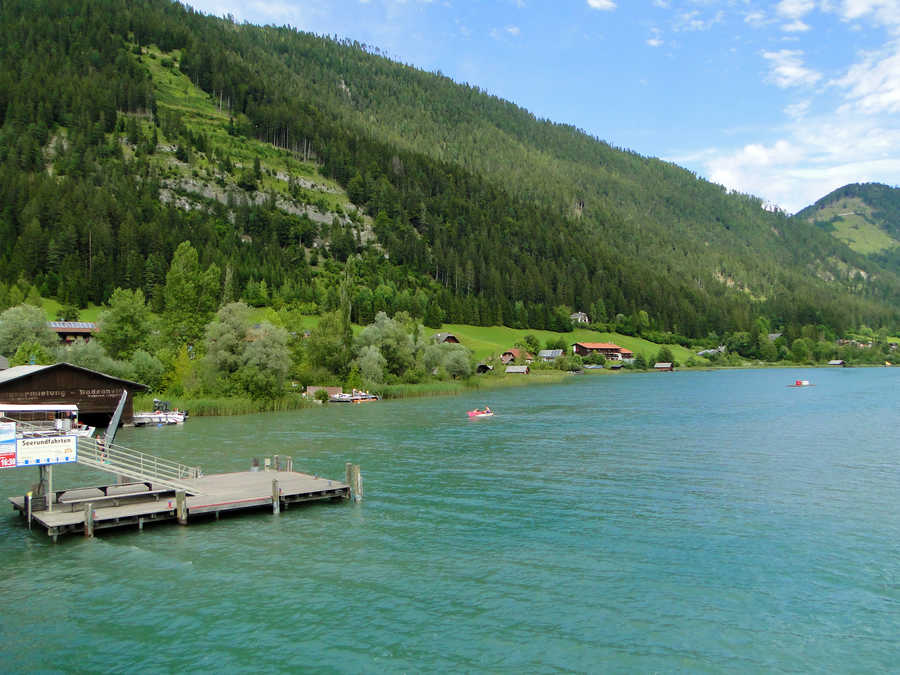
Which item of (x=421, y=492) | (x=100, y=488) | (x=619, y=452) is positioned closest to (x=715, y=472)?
(x=619, y=452)

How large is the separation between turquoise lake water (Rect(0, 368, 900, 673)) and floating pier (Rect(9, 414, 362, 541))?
2.53 ft

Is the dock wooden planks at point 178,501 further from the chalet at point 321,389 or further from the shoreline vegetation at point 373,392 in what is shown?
the chalet at point 321,389

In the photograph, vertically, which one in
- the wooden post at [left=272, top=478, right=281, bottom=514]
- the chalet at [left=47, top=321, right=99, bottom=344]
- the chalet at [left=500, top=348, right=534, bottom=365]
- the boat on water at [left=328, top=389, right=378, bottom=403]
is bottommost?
the wooden post at [left=272, top=478, right=281, bottom=514]

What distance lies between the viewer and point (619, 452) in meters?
54.3

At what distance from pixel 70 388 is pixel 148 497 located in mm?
41422

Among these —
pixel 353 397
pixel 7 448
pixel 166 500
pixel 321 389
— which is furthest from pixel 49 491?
pixel 353 397

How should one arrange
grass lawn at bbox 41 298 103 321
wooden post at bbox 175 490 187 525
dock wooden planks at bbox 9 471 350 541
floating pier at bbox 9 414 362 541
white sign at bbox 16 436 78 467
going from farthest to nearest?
grass lawn at bbox 41 298 103 321 < wooden post at bbox 175 490 187 525 < floating pier at bbox 9 414 362 541 < dock wooden planks at bbox 9 471 350 541 < white sign at bbox 16 436 78 467

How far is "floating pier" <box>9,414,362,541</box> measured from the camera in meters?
31.5

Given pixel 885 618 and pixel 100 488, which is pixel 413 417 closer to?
pixel 100 488

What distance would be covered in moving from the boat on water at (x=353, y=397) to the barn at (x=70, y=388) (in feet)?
105

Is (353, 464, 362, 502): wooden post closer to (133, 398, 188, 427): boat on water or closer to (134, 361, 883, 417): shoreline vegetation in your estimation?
(133, 398, 188, 427): boat on water

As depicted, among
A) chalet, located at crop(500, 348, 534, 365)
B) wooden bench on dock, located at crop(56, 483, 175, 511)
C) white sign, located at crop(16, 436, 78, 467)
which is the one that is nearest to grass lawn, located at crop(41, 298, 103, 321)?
chalet, located at crop(500, 348, 534, 365)

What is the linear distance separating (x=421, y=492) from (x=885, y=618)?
24.2 meters

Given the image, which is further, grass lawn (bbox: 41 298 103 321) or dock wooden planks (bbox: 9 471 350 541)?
grass lawn (bbox: 41 298 103 321)
